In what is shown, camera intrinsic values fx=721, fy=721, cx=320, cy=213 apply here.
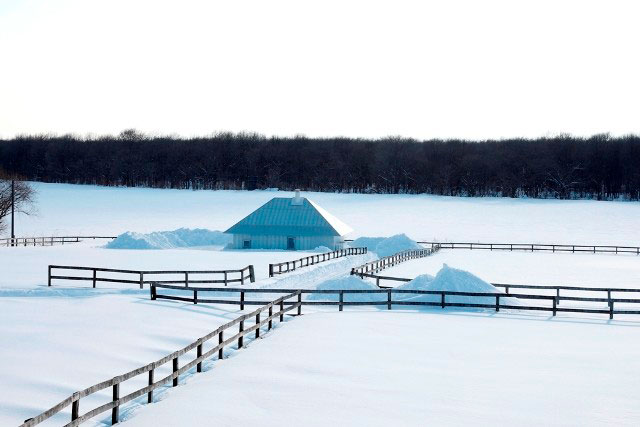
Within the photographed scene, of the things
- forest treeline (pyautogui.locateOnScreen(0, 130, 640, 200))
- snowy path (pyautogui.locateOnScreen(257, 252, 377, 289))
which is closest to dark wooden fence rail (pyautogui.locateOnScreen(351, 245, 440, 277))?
snowy path (pyautogui.locateOnScreen(257, 252, 377, 289))

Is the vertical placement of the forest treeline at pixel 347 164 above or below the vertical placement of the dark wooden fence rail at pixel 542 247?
above

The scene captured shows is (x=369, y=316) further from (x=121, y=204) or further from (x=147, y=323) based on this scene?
(x=121, y=204)

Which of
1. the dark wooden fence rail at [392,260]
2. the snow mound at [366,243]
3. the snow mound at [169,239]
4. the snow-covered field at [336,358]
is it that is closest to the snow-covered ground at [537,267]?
the dark wooden fence rail at [392,260]

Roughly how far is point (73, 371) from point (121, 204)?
93.6 m

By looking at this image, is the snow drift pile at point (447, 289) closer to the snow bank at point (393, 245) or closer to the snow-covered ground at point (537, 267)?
the snow-covered ground at point (537, 267)

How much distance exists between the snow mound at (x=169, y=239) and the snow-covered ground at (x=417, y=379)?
3758 cm

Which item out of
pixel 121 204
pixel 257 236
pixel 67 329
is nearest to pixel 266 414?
pixel 67 329

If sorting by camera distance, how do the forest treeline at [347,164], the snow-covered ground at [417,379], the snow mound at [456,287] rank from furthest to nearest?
the forest treeline at [347,164]
the snow mound at [456,287]
the snow-covered ground at [417,379]

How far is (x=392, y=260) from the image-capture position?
43.9 metres

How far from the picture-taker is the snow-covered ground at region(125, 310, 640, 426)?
11453mm

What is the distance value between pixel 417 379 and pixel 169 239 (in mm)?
48284

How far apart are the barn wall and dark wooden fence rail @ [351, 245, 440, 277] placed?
6973mm

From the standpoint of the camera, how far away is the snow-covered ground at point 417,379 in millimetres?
11453

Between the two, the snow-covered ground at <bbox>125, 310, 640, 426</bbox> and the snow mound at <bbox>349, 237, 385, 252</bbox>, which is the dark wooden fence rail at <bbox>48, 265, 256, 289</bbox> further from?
the snow mound at <bbox>349, 237, 385, 252</bbox>
